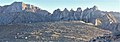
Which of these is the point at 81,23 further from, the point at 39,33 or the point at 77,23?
the point at 39,33

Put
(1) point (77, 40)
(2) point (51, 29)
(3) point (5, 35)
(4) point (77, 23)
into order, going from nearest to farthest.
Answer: (1) point (77, 40)
(3) point (5, 35)
(2) point (51, 29)
(4) point (77, 23)

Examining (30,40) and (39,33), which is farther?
(39,33)

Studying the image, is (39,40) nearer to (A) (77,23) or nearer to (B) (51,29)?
(B) (51,29)

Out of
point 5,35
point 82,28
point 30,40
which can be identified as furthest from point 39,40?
point 82,28

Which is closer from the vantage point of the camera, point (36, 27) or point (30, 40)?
point (30, 40)

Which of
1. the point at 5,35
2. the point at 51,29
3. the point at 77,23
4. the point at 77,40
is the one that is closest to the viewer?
the point at 77,40

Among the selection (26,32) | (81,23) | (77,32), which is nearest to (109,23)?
(81,23)
